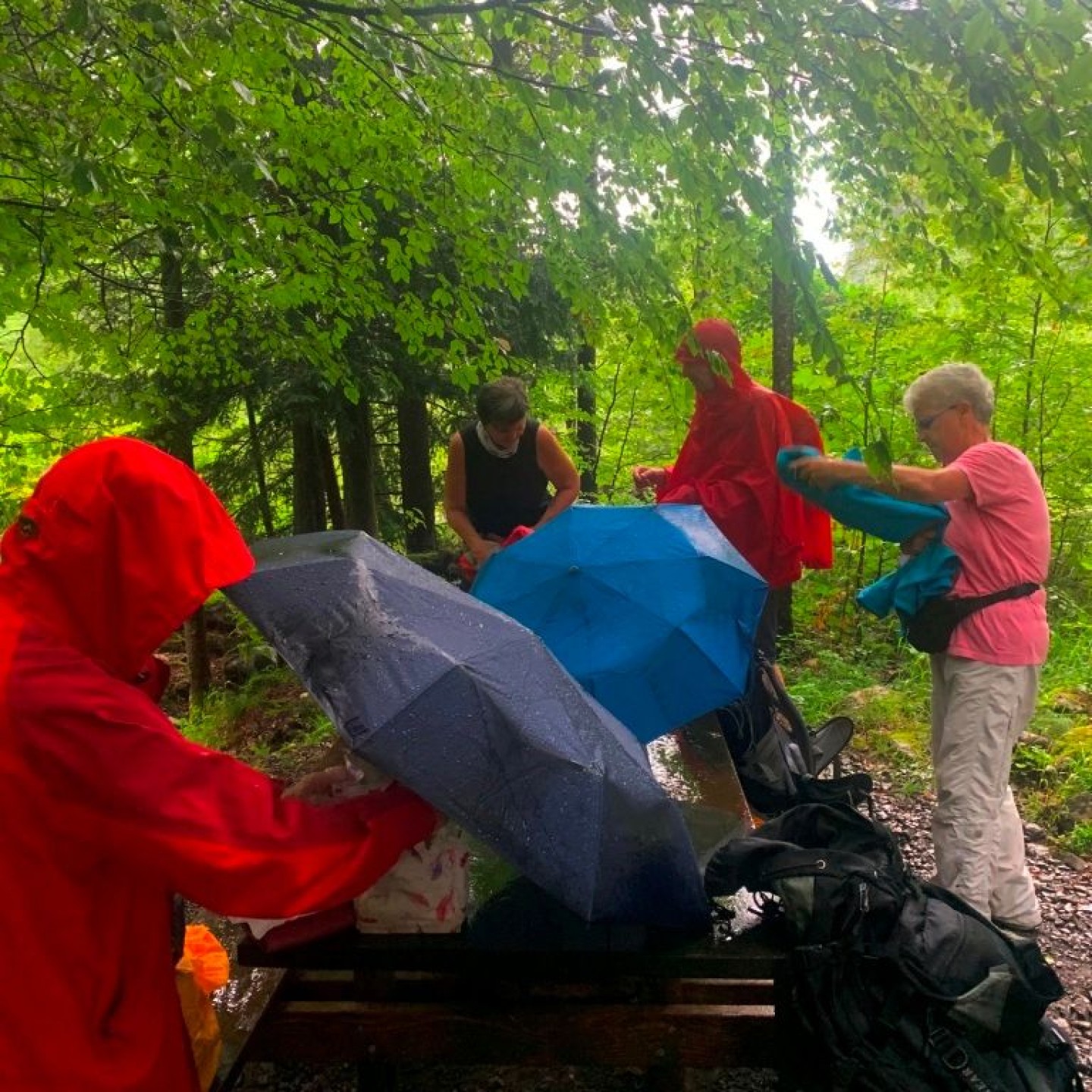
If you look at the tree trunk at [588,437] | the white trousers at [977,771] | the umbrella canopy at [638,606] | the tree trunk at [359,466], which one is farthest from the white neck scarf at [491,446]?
the tree trunk at [588,437]

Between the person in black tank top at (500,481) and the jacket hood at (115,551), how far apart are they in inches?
126

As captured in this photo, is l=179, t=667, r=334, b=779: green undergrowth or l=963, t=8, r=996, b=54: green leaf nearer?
l=963, t=8, r=996, b=54: green leaf

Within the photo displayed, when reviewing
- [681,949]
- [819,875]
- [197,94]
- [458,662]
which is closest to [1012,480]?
[819,875]

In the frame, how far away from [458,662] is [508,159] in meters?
2.52

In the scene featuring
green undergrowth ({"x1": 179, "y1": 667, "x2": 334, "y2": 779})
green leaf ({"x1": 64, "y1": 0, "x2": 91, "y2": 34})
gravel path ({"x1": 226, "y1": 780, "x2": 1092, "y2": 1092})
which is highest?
green leaf ({"x1": 64, "y1": 0, "x2": 91, "y2": 34})

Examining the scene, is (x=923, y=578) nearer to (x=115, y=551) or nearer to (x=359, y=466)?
(x=115, y=551)

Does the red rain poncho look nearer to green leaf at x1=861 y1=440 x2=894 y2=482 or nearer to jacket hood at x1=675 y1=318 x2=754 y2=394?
jacket hood at x1=675 y1=318 x2=754 y2=394

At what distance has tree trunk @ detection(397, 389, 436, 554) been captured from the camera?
992 centimetres

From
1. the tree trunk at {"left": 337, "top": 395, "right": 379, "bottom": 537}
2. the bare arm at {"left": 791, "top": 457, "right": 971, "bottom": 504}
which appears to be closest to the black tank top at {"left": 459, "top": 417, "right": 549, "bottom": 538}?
the bare arm at {"left": 791, "top": 457, "right": 971, "bottom": 504}

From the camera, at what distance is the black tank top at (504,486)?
492cm

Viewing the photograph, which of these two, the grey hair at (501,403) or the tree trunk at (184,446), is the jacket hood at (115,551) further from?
the tree trunk at (184,446)

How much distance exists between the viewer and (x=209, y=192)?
13.2ft

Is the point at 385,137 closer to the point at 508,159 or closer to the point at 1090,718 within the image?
the point at 508,159

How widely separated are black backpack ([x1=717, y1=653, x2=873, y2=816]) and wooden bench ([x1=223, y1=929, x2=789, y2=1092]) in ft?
3.99
